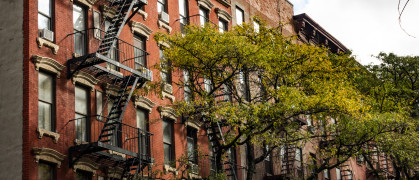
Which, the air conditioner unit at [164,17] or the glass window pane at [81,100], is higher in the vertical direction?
the air conditioner unit at [164,17]

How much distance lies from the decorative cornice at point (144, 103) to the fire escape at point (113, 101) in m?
0.67

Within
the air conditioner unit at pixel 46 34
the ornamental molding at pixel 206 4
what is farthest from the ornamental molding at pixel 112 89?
the ornamental molding at pixel 206 4

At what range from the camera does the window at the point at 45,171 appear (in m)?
18.5

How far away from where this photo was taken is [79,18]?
22125mm

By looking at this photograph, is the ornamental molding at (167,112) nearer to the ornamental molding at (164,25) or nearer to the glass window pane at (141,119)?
the glass window pane at (141,119)

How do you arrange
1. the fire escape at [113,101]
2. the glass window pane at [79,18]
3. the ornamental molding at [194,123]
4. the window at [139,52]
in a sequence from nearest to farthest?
the fire escape at [113,101]
the glass window pane at [79,18]
the window at [139,52]
the ornamental molding at [194,123]

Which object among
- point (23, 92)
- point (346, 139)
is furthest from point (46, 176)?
point (346, 139)

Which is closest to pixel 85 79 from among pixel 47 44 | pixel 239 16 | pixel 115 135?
pixel 47 44

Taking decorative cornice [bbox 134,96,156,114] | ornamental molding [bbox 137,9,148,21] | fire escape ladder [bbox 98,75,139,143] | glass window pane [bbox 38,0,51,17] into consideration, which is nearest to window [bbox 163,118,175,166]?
decorative cornice [bbox 134,96,156,114]

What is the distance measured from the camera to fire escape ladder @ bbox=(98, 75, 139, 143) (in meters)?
20.3

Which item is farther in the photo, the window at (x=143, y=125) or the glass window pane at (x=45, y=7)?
the window at (x=143, y=125)

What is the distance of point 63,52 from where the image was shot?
20594 millimetres

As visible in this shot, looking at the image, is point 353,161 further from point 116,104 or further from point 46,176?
point 46,176

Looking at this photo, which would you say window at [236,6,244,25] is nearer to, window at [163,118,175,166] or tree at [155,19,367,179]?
tree at [155,19,367,179]
